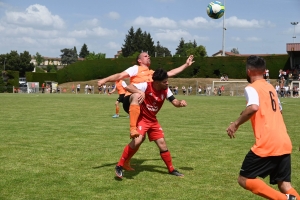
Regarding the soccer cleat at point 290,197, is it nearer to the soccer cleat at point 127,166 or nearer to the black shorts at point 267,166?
the black shorts at point 267,166

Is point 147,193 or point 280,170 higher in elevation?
point 280,170

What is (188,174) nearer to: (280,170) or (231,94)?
(280,170)

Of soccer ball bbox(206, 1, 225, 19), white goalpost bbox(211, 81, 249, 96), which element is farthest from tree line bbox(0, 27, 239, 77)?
soccer ball bbox(206, 1, 225, 19)

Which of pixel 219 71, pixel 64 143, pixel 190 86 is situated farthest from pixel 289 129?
pixel 219 71

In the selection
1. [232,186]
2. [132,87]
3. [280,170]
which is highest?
[132,87]

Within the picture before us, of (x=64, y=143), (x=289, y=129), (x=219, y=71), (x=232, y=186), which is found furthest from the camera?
(x=219, y=71)

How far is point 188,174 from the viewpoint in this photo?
7.41m

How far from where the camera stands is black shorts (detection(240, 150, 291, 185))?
477 cm

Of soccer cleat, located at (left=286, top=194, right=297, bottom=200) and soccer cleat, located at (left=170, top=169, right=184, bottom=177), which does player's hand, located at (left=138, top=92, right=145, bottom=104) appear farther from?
soccer cleat, located at (left=286, top=194, right=297, bottom=200)

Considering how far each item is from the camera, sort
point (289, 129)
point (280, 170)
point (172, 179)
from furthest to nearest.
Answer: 1. point (289, 129)
2. point (172, 179)
3. point (280, 170)

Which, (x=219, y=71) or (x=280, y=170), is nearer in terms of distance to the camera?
(x=280, y=170)

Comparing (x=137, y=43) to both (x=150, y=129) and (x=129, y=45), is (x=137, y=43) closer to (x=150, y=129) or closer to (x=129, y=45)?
(x=129, y=45)

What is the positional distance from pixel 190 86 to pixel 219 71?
7.48 metres

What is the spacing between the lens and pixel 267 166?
15.7 feet
